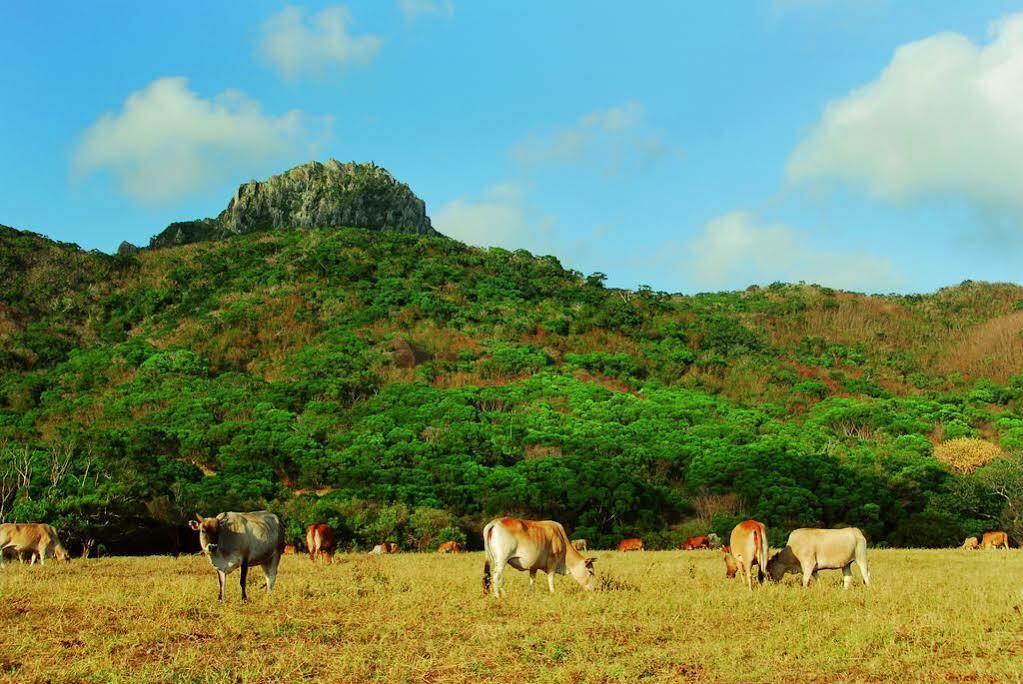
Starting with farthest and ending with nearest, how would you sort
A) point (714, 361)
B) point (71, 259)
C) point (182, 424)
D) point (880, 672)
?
point (71, 259) → point (714, 361) → point (182, 424) → point (880, 672)

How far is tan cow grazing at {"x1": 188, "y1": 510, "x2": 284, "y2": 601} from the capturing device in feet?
45.6

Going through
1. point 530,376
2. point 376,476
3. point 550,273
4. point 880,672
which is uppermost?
point 550,273

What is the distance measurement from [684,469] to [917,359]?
1996 inches

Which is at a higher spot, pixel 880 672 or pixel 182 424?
pixel 182 424

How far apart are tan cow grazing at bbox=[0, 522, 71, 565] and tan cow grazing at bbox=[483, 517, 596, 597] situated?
12.6m

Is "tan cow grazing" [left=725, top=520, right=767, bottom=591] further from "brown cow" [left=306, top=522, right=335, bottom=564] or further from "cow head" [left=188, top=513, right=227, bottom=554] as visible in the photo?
"brown cow" [left=306, top=522, right=335, bottom=564]

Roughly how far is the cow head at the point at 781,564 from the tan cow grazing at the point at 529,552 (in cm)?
440

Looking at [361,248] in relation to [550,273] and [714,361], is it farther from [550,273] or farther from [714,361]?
[714,361]

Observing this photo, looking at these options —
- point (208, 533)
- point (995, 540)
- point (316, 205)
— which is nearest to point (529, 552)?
point (208, 533)

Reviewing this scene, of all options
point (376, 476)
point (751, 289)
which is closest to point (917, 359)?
point (751, 289)

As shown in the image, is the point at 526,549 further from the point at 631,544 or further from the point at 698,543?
the point at 698,543

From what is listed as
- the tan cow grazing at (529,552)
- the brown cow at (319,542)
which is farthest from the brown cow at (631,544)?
the tan cow grazing at (529,552)

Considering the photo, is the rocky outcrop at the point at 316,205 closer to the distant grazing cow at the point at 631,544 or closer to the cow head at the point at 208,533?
the distant grazing cow at the point at 631,544

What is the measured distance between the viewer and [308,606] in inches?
547
